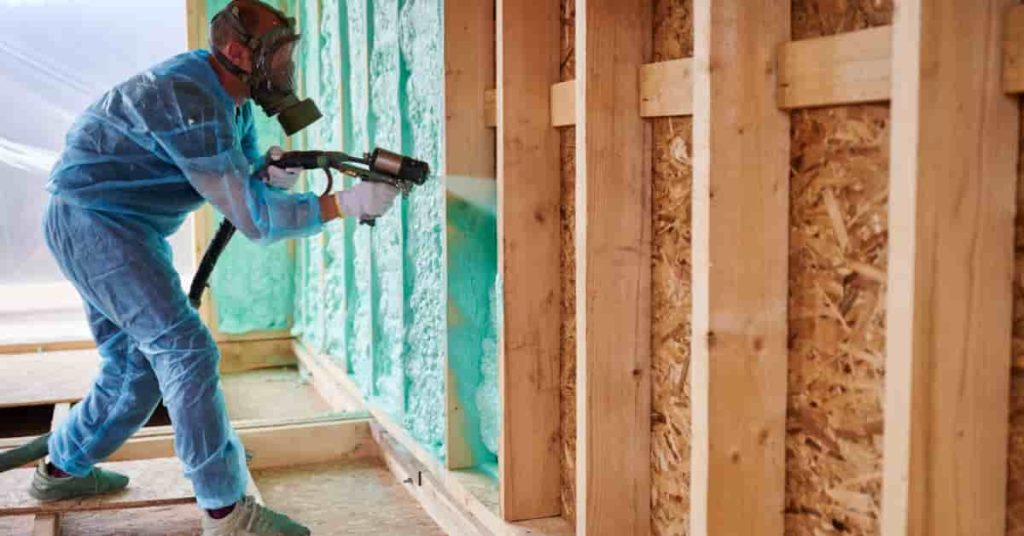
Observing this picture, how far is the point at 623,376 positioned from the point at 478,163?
0.95 m

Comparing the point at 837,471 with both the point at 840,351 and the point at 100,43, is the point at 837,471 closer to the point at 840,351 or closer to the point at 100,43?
the point at 840,351

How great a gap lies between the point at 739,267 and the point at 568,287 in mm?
893

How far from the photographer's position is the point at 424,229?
11.2 feet

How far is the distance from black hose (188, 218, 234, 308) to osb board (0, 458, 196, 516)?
0.56 m

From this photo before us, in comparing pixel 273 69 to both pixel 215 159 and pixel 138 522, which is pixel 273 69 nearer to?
pixel 215 159

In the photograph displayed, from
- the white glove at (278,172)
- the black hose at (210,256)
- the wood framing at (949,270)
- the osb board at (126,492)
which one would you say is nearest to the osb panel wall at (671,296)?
the wood framing at (949,270)

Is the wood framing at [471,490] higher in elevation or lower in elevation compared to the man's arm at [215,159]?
lower

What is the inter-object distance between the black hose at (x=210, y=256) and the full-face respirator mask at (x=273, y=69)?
370 millimetres

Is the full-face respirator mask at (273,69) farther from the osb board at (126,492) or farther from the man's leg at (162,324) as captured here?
the osb board at (126,492)

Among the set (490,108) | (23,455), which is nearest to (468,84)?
(490,108)

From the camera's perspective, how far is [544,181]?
2736mm

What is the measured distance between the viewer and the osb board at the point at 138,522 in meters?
3.21

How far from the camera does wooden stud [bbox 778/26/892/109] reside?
161cm

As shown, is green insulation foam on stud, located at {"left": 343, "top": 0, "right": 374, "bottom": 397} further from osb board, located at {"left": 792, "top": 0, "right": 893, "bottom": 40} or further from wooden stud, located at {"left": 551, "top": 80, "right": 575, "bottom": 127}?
osb board, located at {"left": 792, "top": 0, "right": 893, "bottom": 40}
